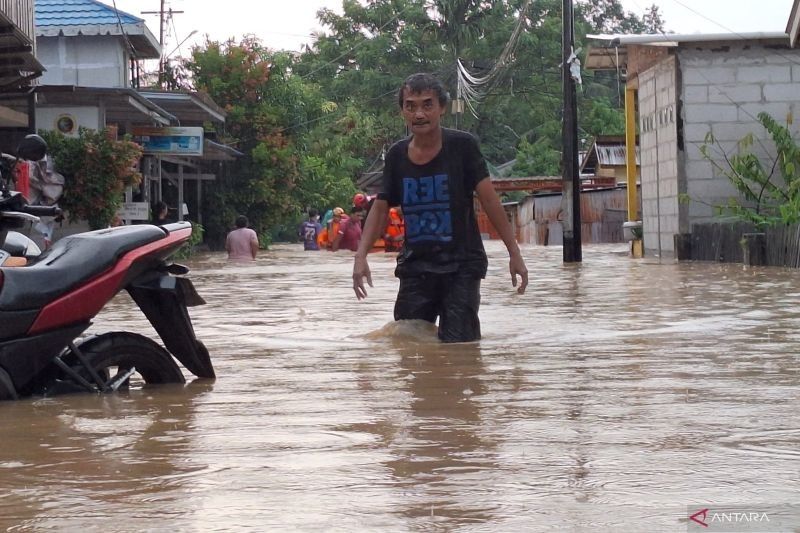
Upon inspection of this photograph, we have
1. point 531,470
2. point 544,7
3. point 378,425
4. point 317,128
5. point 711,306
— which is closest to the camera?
point 531,470

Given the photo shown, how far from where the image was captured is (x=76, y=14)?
97.3ft

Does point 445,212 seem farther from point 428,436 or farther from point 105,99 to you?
point 105,99

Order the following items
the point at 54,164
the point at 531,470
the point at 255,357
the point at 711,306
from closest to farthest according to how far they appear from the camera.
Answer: the point at 531,470, the point at 255,357, the point at 711,306, the point at 54,164

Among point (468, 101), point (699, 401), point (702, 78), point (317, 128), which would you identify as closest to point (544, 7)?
point (468, 101)

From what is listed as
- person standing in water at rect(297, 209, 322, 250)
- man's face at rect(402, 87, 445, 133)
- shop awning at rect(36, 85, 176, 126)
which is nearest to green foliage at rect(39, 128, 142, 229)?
shop awning at rect(36, 85, 176, 126)

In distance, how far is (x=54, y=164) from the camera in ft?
72.2

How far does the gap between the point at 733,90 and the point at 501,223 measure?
15.8m

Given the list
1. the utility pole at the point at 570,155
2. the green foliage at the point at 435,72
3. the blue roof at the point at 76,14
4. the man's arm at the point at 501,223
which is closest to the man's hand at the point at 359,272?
the man's arm at the point at 501,223

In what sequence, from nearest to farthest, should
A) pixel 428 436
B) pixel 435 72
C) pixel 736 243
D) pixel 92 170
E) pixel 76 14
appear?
pixel 428 436 < pixel 736 243 < pixel 92 170 < pixel 76 14 < pixel 435 72

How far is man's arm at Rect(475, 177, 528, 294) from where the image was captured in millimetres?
7953

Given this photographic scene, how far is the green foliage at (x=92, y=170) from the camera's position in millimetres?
21938

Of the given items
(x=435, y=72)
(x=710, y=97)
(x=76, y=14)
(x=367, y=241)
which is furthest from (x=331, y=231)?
(x=367, y=241)

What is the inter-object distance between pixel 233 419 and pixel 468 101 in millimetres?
55065

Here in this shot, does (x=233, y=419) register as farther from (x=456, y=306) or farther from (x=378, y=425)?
(x=456, y=306)
